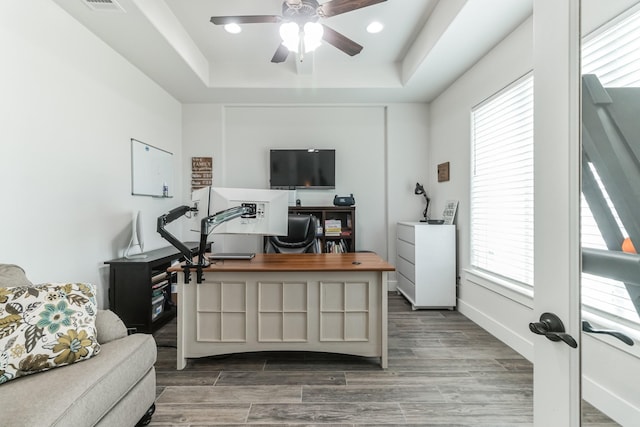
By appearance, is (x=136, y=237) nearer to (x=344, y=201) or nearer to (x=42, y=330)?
(x=42, y=330)

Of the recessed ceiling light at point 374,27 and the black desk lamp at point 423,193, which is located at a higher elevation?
the recessed ceiling light at point 374,27

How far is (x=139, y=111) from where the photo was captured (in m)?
3.12

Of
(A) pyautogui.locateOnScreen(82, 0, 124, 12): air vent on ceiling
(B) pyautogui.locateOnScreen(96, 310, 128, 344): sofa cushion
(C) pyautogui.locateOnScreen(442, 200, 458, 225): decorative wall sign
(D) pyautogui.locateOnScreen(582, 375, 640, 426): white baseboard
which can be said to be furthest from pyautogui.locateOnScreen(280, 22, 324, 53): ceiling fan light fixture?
(C) pyautogui.locateOnScreen(442, 200, 458, 225): decorative wall sign

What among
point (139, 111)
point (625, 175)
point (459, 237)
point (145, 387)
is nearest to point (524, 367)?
point (459, 237)

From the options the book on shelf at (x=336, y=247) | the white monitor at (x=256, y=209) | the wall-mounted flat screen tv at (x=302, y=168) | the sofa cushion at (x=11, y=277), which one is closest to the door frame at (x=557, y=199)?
the white monitor at (x=256, y=209)

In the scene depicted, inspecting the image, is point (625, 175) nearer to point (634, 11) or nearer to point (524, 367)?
point (634, 11)

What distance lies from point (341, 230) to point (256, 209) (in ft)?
6.54

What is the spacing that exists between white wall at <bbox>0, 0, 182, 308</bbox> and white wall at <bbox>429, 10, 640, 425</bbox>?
9.57 ft

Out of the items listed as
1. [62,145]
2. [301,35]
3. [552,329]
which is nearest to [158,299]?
[62,145]

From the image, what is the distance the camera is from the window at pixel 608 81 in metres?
0.63

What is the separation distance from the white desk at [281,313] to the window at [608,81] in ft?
4.97

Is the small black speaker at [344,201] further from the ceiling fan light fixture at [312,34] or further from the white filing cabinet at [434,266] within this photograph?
the ceiling fan light fixture at [312,34]

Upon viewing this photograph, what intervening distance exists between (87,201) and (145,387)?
1740 millimetres

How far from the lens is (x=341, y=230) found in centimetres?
395
